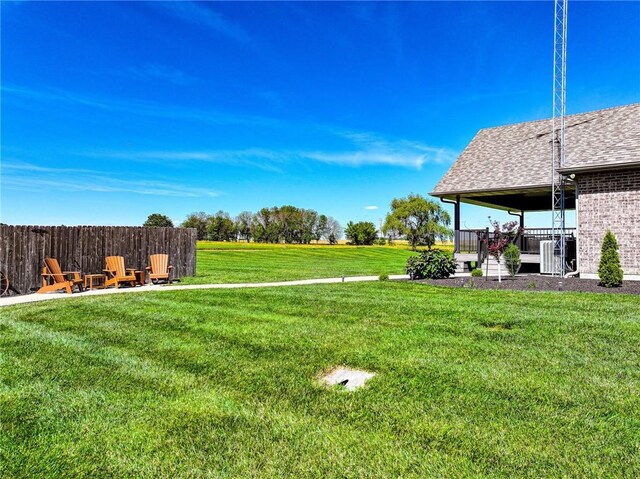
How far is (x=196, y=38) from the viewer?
14.3m

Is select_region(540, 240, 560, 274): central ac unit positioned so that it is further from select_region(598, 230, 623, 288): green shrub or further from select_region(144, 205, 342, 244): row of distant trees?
select_region(144, 205, 342, 244): row of distant trees

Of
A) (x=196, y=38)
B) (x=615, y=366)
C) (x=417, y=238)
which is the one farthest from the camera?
(x=417, y=238)

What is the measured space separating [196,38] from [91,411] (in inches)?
567

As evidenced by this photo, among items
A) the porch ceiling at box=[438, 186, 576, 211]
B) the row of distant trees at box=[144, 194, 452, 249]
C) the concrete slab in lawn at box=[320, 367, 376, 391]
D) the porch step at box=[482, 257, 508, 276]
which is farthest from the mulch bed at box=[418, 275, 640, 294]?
the row of distant trees at box=[144, 194, 452, 249]

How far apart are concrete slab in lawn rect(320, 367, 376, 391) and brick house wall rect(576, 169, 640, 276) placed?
11.7 metres

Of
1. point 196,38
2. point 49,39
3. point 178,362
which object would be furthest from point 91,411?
point 196,38

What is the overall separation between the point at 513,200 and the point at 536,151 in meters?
4.17

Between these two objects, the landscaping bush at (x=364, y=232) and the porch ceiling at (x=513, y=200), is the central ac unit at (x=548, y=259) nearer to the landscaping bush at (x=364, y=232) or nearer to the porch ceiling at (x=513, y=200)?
the porch ceiling at (x=513, y=200)

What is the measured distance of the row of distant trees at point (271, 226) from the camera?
74.2m

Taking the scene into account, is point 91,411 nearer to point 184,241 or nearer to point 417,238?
point 184,241

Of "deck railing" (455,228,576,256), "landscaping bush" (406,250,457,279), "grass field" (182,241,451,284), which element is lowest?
"grass field" (182,241,451,284)

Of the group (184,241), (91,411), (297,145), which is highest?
(297,145)

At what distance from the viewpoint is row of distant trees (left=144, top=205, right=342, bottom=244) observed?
74.2 metres

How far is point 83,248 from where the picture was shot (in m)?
12.8
